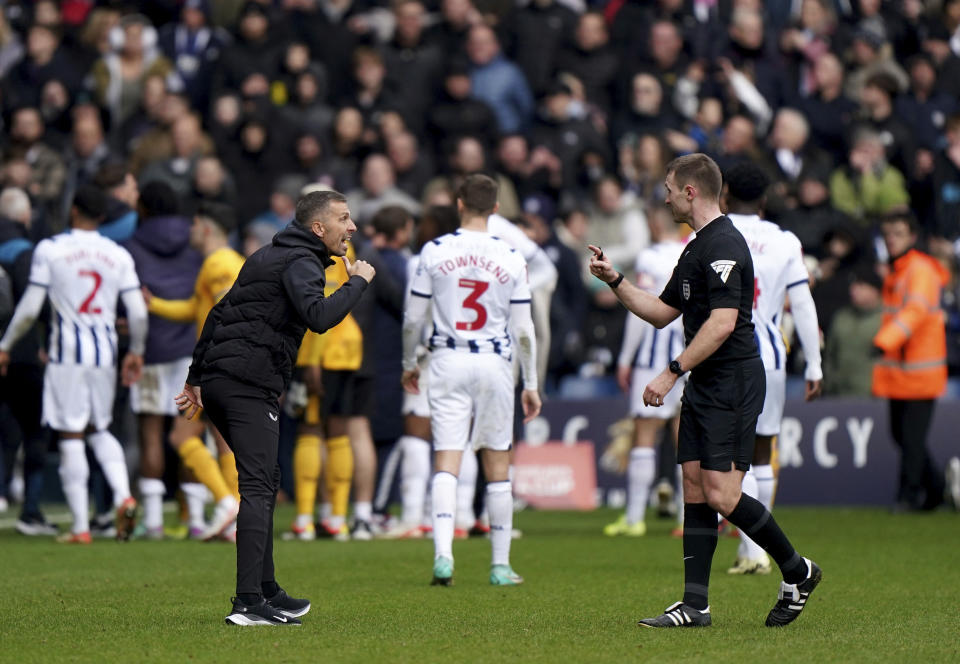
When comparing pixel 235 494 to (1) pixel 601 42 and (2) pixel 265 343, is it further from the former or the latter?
(1) pixel 601 42

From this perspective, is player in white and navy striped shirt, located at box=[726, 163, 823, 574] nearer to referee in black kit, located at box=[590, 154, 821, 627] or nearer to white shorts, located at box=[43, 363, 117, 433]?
referee in black kit, located at box=[590, 154, 821, 627]

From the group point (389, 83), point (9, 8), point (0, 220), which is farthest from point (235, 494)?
point (9, 8)

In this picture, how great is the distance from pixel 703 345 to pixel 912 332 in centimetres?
870

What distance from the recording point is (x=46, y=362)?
13.3 m

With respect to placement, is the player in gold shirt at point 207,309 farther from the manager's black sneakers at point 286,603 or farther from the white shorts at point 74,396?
the manager's black sneakers at point 286,603

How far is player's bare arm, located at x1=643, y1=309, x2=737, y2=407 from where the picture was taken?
7.67 m

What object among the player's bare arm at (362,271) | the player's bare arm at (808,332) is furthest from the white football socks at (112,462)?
the player's bare arm at (362,271)

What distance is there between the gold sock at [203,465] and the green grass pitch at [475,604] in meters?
0.47

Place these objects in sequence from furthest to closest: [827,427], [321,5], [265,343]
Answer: [321,5], [827,427], [265,343]

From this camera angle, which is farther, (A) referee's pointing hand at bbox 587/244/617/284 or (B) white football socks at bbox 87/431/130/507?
(B) white football socks at bbox 87/431/130/507

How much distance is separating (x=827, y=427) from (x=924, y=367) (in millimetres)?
1539

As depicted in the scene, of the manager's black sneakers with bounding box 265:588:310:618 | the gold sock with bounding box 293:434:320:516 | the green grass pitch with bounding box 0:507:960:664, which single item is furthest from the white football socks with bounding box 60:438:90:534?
the manager's black sneakers with bounding box 265:588:310:618

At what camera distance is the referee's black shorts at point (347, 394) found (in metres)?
13.3

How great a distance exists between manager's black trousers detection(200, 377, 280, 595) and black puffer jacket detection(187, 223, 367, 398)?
68mm
